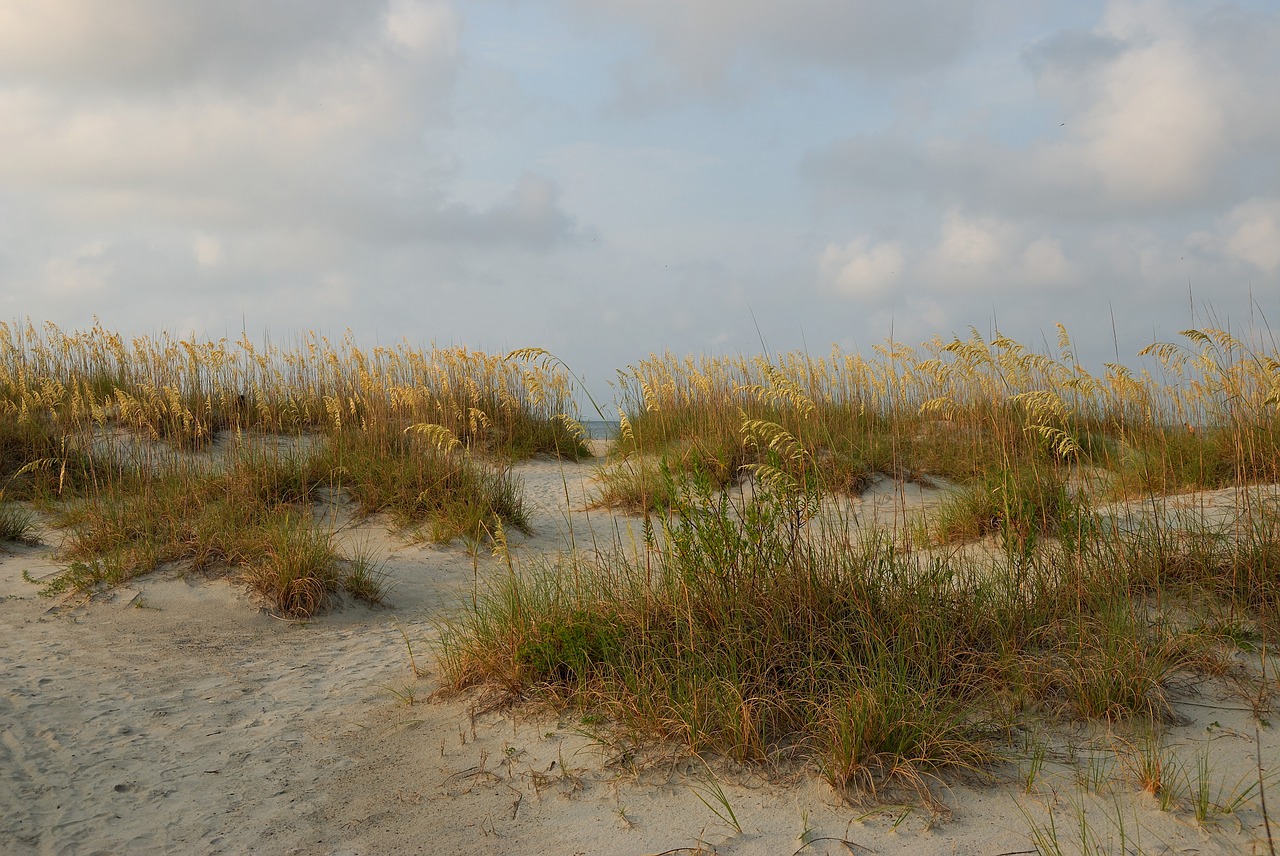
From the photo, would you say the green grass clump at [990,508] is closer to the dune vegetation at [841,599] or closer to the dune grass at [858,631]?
the dune vegetation at [841,599]

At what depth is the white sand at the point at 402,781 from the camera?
260 centimetres

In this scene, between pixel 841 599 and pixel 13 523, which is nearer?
pixel 841 599

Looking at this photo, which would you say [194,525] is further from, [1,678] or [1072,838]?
[1072,838]

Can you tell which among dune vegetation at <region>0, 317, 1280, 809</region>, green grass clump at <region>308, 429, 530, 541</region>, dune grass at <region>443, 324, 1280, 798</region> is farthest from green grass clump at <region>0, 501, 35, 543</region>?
dune grass at <region>443, 324, 1280, 798</region>

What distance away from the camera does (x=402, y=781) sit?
10.2 feet

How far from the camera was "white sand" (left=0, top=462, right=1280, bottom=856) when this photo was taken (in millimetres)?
→ 2598

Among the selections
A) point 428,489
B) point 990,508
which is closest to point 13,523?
point 428,489

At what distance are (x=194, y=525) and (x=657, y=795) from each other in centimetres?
455

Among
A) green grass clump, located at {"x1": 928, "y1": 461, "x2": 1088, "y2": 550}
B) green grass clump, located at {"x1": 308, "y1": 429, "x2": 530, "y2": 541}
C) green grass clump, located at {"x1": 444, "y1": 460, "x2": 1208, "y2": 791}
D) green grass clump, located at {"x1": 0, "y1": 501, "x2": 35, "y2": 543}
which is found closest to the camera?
green grass clump, located at {"x1": 444, "y1": 460, "x2": 1208, "y2": 791}

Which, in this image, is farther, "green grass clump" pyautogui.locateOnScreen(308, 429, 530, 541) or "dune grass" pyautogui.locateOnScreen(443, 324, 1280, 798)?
"green grass clump" pyautogui.locateOnScreen(308, 429, 530, 541)

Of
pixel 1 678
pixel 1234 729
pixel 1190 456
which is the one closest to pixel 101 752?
pixel 1 678

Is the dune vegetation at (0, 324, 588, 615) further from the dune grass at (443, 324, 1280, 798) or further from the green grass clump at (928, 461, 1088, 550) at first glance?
the green grass clump at (928, 461, 1088, 550)

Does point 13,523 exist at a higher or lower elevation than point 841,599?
higher

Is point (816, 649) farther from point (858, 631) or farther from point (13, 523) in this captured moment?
point (13, 523)
